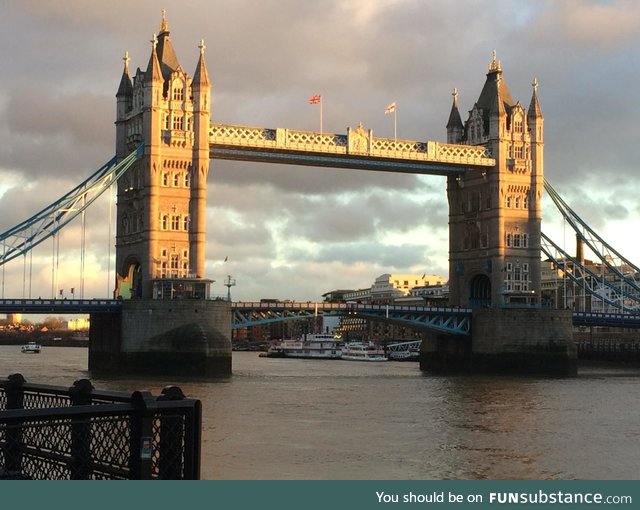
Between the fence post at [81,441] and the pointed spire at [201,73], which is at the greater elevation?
the pointed spire at [201,73]

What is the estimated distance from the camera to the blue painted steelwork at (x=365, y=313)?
8531 cm

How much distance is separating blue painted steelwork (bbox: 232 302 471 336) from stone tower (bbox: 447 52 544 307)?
4.12m

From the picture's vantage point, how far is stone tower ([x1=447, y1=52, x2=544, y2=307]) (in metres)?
94.2

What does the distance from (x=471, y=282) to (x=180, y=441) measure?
281 feet

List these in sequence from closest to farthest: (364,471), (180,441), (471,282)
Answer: (180,441), (364,471), (471,282)

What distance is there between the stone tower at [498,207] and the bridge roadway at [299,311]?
4763 millimetres

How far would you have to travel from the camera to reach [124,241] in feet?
283

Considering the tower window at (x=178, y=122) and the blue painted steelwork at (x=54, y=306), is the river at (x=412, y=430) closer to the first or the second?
the blue painted steelwork at (x=54, y=306)

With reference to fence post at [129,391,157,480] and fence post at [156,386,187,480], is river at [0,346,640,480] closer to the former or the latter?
fence post at [156,386,187,480]

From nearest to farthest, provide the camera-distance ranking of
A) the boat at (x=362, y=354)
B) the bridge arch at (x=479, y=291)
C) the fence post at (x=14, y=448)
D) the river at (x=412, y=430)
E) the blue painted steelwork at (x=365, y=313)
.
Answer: the fence post at (x=14, y=448) → the river at (x=412, y=430) → the blue painted steelwork at (x=365, y=313) → the bridge arch at (x=479, y=291) → the boat at (x=362, y=354)

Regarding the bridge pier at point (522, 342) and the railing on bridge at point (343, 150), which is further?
the bridge pier at point (522, 342)

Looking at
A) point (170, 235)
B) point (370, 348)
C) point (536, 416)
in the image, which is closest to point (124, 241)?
point (170, 235)

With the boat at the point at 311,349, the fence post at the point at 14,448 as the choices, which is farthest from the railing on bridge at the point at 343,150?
the fence post at the point at 14,448

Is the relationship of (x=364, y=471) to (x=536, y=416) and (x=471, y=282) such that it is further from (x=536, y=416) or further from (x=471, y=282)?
(x=471, y=282)
